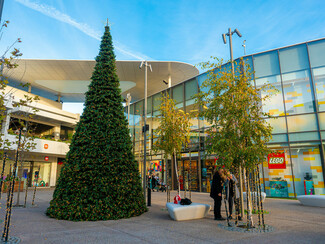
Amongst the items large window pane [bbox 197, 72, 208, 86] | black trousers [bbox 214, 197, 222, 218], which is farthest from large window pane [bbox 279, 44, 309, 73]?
black trousers [bbox 214, 197, 222, 218]

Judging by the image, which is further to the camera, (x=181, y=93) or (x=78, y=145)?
(x=181, y=93)

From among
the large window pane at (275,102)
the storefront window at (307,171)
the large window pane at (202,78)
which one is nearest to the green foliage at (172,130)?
the large window pane at (275,102)

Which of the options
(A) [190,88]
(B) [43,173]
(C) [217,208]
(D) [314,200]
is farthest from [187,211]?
(B) [43,173]

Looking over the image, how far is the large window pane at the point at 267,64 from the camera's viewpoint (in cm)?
1644

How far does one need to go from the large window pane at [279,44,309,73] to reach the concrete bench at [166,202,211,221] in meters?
12.3

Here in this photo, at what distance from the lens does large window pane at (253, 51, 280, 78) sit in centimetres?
1644

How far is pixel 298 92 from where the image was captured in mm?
15672

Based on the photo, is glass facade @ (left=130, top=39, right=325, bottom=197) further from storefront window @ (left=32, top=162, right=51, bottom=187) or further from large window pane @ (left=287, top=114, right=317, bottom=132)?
storefront window @ (left=32, top=162, right=51, bottom=187)

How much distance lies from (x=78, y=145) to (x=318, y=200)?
36.2 feet

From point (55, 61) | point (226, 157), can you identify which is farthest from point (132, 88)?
point (226, 157)

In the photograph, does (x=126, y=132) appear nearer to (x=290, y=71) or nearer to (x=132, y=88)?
(x=290, y=71)

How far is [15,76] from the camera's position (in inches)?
1252

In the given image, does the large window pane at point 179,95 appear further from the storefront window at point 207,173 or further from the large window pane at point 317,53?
the large window pane at point 317,53

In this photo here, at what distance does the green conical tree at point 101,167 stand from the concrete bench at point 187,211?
4.61 feet
